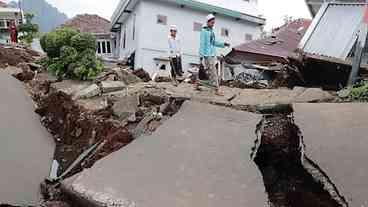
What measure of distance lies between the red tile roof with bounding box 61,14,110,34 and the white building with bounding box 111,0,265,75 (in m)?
3.74

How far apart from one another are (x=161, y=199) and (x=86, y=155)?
171 centimetres

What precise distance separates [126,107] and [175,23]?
49.5ft

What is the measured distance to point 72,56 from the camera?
30.5 feet

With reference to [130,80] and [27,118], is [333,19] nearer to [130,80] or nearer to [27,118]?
[130,80]

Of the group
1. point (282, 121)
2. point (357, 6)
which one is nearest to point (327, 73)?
point (357, 6)

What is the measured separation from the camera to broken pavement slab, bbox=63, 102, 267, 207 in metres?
3.58

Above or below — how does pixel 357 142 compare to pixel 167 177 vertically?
above

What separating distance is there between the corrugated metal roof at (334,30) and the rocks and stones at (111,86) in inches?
166

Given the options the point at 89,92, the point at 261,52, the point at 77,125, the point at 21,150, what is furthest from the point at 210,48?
the point at 261,52

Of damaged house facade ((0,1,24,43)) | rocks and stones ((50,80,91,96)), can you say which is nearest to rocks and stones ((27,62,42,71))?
rocks and stones ((50,80,91,96))

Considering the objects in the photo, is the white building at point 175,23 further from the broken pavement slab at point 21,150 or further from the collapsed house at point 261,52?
the broken pavement slab at point 21,150

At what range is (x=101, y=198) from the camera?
3.58 m

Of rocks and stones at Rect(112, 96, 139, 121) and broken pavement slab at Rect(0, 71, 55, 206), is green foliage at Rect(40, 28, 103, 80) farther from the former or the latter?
→ rocks and stones at Rect(112, 96, 139, 121)

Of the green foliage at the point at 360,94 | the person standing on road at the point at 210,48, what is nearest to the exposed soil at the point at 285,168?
the green foliage at the point at 360,94
